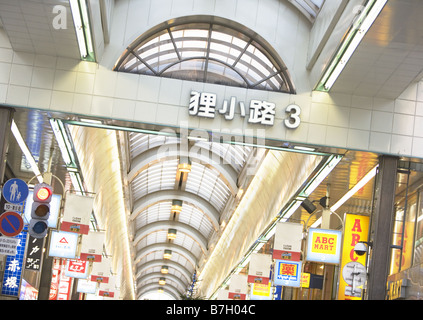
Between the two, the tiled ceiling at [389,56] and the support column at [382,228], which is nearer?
the tiled ceiling at [389,56]

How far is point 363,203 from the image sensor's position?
699 inches

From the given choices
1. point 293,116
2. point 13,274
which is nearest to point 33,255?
point 13,274

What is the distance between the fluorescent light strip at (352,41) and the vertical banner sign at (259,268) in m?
9.96

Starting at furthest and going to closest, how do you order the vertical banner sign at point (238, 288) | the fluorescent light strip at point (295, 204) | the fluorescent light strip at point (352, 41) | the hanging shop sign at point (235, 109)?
1. the vertical banner sign at point (238, 288)
2. the fluorescent light strip at point (295, 204)
3. the hanging shop sign at point (235, 109)
4. the fluorescent light strip at point (352, 41)

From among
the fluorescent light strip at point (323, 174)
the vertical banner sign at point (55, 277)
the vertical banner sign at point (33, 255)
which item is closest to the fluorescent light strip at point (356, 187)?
the fluorescent light strip at point (323, 174)

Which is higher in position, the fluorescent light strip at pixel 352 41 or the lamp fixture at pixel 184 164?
the lamp fixture at pixel 184 164

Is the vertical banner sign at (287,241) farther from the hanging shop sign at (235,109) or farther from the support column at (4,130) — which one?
the support column at (4,130)

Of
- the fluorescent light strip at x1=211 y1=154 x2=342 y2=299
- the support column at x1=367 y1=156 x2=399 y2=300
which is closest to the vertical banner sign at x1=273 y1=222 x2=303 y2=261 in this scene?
the fluorescent light strip at x1=211 y1=154 x2=342 y2=299

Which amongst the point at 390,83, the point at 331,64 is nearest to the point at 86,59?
the point at 331,64

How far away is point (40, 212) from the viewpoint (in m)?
13.4

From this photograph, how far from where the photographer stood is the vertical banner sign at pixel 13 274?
63.4ft

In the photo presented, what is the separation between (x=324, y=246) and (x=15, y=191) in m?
7.26

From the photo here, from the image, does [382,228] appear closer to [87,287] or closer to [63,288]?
[87,287]
